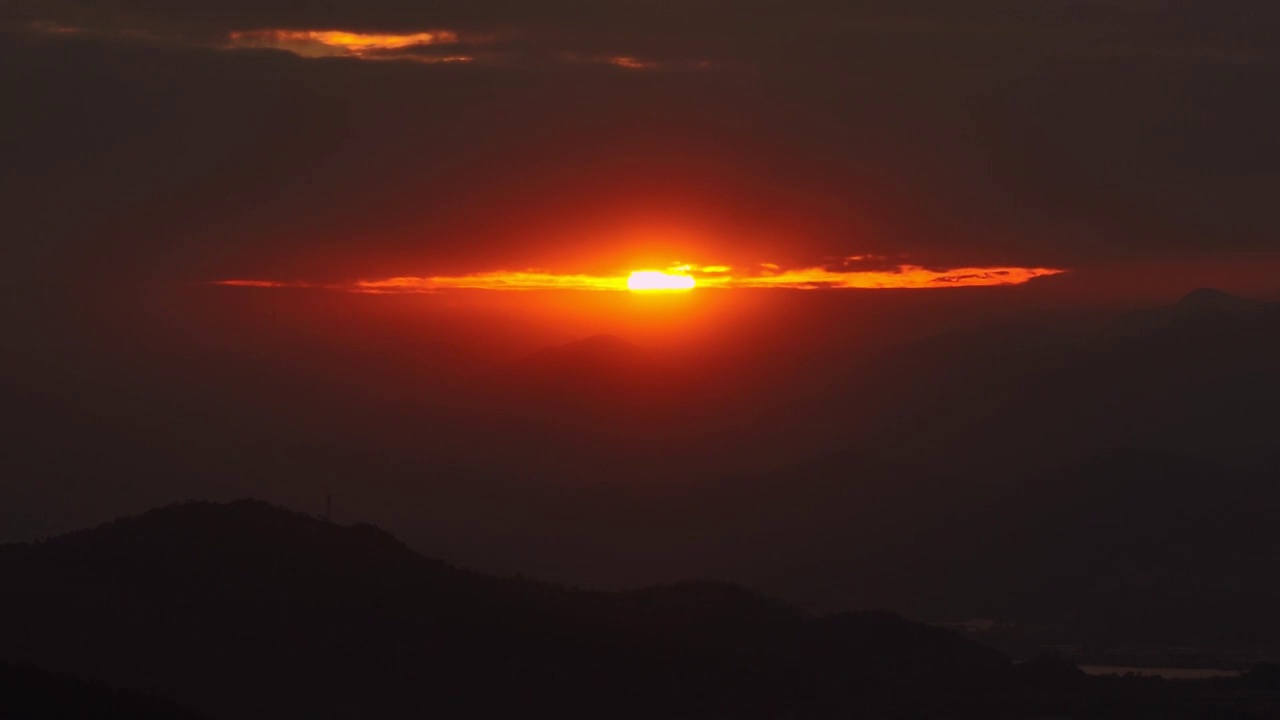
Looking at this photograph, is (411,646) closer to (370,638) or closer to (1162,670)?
(370,638)

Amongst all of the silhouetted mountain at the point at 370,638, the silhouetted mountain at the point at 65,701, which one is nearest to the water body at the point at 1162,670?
the silhouetted mountain at the point at 370,638

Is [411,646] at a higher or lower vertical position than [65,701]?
lower

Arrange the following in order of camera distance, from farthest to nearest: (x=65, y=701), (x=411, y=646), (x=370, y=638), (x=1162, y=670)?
(x=1162, y=670), (x=411, y=646), (x=370, y=638), (x=65, y=701)

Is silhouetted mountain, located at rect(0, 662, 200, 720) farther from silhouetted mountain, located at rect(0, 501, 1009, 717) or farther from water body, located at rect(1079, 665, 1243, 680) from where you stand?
water body, located at rect(1079, 665, 1243, 680)

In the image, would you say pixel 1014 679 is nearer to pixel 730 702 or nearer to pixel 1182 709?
pixel 1182 709

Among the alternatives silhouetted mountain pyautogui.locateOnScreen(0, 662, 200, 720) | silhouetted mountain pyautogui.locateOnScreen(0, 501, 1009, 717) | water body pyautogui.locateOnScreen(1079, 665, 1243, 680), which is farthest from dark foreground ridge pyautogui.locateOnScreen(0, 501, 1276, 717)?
water body pyautogui.locateOnScreen(1079, 665, 1243, 680)

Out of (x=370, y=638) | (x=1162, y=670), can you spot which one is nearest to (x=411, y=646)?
(x=370, y=638)

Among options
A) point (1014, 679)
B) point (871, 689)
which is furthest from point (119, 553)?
point (1014, 679)

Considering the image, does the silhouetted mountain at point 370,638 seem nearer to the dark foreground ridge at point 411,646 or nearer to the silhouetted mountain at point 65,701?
the dark foreground ridge at point 411,646
